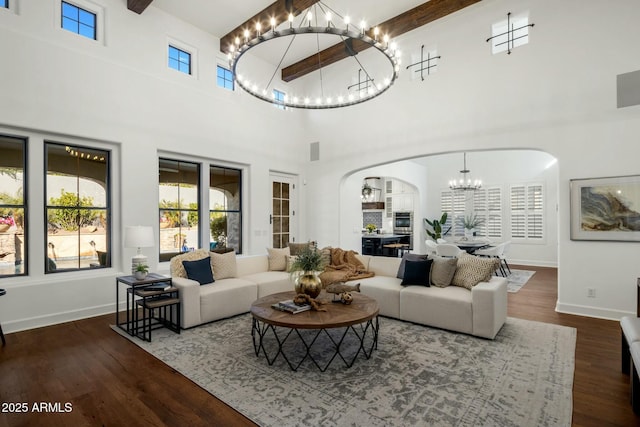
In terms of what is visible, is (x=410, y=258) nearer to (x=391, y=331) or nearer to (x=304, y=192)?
(x=391, y=331)

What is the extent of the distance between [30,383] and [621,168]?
7097mm

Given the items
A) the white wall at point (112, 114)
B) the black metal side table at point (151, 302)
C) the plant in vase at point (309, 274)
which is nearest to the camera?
the plant in vase at point (309, 274)

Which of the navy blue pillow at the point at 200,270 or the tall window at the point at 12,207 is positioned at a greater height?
the tall window at the point at 12,207

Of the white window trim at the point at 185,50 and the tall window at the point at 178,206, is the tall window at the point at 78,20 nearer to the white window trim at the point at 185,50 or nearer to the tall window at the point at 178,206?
the white window trim at the point at 185,50

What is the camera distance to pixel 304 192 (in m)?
8.20

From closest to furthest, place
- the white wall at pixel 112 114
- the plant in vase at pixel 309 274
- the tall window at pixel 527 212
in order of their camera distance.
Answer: the plant in vase at pixel 309 274 → the white wall at pixel 112 114 → the tall window at pixel 527 212

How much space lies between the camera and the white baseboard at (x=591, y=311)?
444 centimetres

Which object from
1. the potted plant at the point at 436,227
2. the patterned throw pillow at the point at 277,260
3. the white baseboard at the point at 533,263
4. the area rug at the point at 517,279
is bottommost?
the area rug at the point at 517,279

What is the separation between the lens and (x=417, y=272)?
446 centimetres

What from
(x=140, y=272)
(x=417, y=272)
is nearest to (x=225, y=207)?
(x=140, y=272)

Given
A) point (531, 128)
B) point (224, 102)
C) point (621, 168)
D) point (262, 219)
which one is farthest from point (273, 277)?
point (621, 168)

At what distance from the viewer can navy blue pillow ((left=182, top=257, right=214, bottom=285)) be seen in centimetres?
450

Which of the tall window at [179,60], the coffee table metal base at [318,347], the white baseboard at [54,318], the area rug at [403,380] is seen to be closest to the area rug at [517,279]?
the area rug at [403,380]

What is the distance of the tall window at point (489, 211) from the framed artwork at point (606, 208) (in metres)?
6.00
